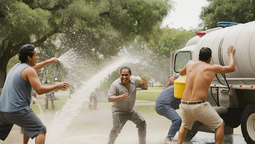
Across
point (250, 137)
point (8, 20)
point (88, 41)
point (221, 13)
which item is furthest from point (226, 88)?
point (221, 13)

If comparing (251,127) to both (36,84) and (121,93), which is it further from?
(36,84)

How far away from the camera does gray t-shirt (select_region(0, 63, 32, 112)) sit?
3.74m

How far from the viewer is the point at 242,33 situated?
5461 millimetres

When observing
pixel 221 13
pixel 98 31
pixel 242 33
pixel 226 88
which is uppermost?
pixel 221 13

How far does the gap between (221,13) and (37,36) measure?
47.3 feet

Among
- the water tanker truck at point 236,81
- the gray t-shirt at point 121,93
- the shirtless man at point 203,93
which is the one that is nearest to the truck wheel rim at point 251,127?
the water tanker truck at point 236,81

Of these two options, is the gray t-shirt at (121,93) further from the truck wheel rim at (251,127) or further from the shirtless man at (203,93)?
the truck wheel rim at (251,127)

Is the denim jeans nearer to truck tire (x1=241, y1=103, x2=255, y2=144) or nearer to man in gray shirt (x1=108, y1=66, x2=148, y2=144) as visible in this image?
man in gray shirt (x1=108, y1=66, x2=148, y2=144)

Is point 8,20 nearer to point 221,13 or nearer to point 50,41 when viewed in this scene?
point 50,41

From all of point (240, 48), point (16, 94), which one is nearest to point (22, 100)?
point (16, 94)

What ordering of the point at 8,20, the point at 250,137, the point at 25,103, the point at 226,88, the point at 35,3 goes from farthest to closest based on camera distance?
the point at 35,3 < the point at 8,20 < the point at 226,88 < the point at 250,137 < the point at 25,103

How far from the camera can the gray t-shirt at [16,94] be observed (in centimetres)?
374

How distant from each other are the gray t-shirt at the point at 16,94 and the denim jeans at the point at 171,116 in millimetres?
3156

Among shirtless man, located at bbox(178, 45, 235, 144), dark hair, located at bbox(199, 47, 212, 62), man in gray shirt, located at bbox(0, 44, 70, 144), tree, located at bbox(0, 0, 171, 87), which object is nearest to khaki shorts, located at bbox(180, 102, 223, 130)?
shirtless man, located at bbox(178, 45, 235, 144)
